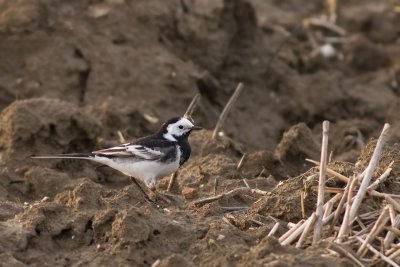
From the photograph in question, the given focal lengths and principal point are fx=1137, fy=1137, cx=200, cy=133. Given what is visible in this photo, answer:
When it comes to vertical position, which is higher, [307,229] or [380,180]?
[380,180]

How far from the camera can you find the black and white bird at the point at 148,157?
35.0 feet

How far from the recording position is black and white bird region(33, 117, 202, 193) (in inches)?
420

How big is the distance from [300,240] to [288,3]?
1267 cm

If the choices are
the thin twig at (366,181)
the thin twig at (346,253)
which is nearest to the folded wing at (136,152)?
the thin twig at (366,181)

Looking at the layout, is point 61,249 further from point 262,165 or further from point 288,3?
point 288,3

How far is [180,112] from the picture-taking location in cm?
1470

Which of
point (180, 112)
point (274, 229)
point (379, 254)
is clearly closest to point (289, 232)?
point (274, 229)

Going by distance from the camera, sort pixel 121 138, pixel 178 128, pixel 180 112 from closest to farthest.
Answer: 1. pixel 178 128
2. pixel 121 138
3. pixel 180 112

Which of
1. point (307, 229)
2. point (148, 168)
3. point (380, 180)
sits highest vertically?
point (380, 180)

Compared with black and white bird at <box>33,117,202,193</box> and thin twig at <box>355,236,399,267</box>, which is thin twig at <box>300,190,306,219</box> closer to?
thin twig at <box>355,236,399,267</box>

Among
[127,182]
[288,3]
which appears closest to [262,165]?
[127,182]

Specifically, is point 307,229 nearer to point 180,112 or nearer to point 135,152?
point 135,152

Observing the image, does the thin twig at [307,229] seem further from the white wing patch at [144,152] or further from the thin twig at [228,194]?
the white wing patch at [144,152]

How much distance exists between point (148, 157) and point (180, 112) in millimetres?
3999
